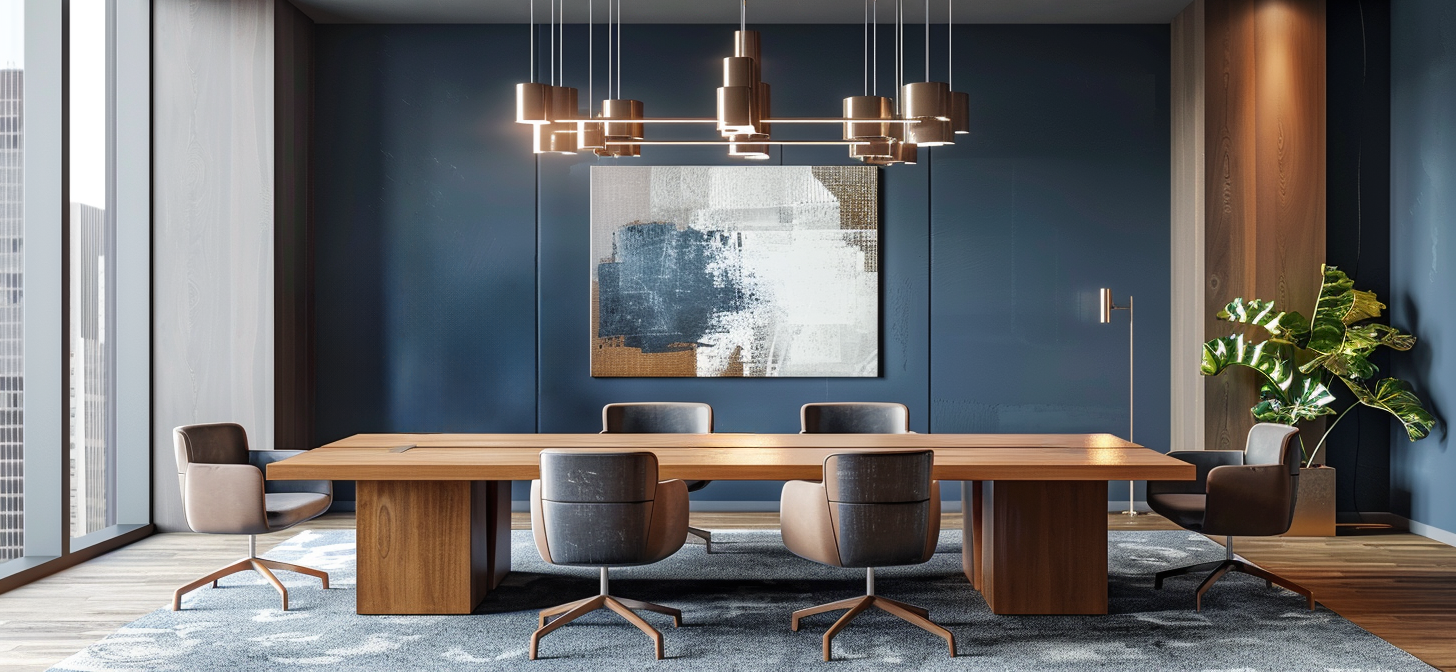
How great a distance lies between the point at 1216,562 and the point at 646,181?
12.9 feet

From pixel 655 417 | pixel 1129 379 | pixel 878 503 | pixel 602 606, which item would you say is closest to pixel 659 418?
pixel 655 417

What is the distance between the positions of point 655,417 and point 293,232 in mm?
2734

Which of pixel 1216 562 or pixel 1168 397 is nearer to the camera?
pixel 1216 562

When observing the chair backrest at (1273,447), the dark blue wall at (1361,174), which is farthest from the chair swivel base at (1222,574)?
the dark blue wall at (1361,174)

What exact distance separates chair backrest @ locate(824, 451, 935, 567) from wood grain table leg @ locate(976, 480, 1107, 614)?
2.22ft

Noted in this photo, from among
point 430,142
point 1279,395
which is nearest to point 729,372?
point 430,142

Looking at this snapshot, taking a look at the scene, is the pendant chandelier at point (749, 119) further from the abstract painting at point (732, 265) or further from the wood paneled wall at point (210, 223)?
the wood paneled wall at point (210, 223)

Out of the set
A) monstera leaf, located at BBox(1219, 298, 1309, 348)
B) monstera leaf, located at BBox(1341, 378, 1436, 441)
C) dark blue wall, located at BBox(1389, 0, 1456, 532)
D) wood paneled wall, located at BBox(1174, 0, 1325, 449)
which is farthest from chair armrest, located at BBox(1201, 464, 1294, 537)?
dark blue wall, located at BBox(1389, 0, 1456, 532)

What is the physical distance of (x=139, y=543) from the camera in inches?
209

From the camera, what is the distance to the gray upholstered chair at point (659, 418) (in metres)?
5.05

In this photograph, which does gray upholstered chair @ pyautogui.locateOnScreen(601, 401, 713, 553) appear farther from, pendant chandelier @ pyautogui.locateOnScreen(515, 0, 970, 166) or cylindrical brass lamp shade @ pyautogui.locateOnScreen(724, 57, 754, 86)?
cylindrical brass lamp shade @ pyautogui.locateOnScreen(724, 57, 754, 86)

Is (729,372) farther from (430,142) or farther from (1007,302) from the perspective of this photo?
(430,142)

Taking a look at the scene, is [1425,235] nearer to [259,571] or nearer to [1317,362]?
[1317,362]

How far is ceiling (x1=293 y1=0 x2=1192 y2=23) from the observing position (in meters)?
5.77
